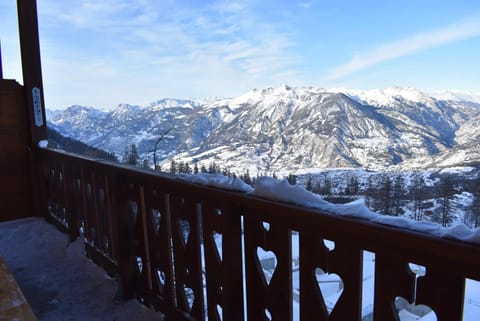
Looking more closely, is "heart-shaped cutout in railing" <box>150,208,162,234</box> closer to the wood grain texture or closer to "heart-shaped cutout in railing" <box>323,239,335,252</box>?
the wood grain texture

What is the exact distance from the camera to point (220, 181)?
4.99ft

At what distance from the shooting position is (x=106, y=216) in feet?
8.80

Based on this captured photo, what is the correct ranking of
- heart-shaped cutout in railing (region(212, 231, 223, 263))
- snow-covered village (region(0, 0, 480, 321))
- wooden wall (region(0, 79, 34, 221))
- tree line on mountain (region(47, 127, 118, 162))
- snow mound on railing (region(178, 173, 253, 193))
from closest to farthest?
snow-covered village (region(0, 0, 480, 321)), snow mound on railing (region(178, 173, 253, 193)), heart-shaped cutout in railing (region(212, 231, 223, 263)), tree line on mountain (region(47, 127, 118, 162)), wooden wall (region(0, 79, 34, 221))

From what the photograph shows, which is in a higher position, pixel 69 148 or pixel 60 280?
pixel 69 148

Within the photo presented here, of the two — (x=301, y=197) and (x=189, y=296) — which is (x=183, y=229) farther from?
(x=301, y=197)

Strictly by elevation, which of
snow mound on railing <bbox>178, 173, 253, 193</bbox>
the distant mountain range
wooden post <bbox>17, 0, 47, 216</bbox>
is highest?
wooden post <bbox>17, 0, 47, 216</bbox>

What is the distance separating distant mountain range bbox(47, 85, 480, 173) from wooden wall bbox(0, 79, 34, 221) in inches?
90.8

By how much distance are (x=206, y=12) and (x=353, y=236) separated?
53.3ft

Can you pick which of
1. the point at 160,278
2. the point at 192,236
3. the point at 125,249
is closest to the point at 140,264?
the point at 125,249

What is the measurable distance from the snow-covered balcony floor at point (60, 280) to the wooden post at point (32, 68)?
1.33 m

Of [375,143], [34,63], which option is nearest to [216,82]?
[375,143]

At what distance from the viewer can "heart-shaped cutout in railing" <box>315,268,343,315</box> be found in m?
1.08

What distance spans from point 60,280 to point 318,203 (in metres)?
2.52

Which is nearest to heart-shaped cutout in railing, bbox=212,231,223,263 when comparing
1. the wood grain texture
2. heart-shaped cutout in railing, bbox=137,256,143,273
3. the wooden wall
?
the wood grain texture
